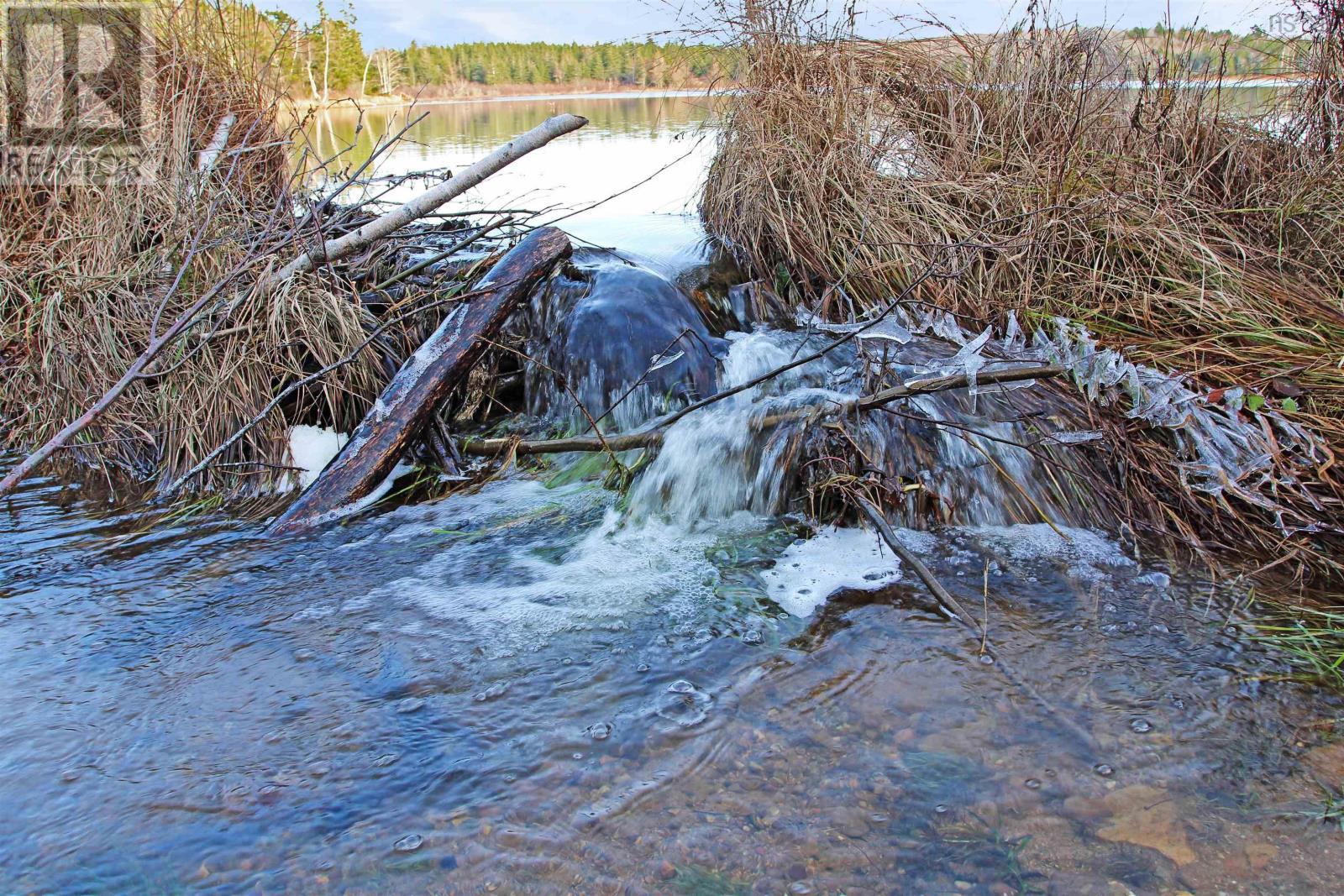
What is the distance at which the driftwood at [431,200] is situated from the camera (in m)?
4.04

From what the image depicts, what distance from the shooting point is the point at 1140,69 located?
4859 millimetres

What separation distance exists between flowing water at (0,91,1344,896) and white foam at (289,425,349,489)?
0.46 m

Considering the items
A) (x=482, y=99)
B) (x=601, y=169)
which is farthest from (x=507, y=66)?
(x=601, y=169)

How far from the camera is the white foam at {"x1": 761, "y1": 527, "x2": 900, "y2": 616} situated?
9.78ft

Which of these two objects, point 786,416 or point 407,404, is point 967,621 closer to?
point 786,416

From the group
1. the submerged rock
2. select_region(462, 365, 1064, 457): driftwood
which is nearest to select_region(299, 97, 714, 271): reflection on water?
the submerged rock

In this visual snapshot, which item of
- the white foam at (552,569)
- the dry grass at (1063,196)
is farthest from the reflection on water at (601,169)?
the white foam at (552,569)

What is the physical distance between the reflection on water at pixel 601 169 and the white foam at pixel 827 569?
204 cm

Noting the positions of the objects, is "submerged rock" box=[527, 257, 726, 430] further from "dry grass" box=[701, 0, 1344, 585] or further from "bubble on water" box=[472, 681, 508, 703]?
"bubble on water" box=[472, 681, 508, 703]

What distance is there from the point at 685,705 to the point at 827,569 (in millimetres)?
942

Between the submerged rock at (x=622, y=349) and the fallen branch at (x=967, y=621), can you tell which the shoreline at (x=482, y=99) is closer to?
the submerged rock at (x=622, y=349)

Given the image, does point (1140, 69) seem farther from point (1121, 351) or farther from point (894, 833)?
point (894, 833)

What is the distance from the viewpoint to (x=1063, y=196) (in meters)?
4.43

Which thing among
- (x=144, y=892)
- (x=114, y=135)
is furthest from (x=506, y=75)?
(x=144, y=892)
